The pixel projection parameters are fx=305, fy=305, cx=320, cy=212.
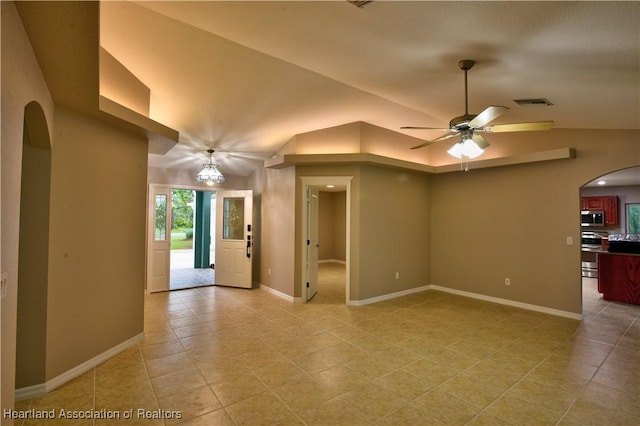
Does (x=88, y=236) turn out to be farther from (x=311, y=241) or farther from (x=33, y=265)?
(x=311, y=241)

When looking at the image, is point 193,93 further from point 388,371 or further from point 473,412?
point 473,412

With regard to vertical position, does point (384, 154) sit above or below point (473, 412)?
above

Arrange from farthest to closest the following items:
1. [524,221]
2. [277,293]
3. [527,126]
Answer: [277,293]
[524,221]
[527,126]

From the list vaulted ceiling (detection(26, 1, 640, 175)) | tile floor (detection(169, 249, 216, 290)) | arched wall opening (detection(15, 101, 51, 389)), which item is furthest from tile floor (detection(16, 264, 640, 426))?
vaulted ceiling (detection(26, 1, 640, 175))

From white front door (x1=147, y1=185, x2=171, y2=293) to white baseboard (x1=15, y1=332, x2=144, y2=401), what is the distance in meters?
2.88

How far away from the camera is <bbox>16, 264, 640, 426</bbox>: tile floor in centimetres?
233

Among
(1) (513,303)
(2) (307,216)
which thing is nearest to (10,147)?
(2) (307,216)

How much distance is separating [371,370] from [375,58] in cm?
297

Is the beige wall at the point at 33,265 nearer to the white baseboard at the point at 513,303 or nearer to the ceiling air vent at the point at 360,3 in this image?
the ceiling air vent at the point at 360,3

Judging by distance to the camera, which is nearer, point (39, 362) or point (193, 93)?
point (39, 362)

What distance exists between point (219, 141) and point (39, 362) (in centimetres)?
390

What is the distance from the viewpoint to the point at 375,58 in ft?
9.36

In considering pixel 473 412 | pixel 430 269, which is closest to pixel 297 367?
pixel 473 412

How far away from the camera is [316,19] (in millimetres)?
2264
